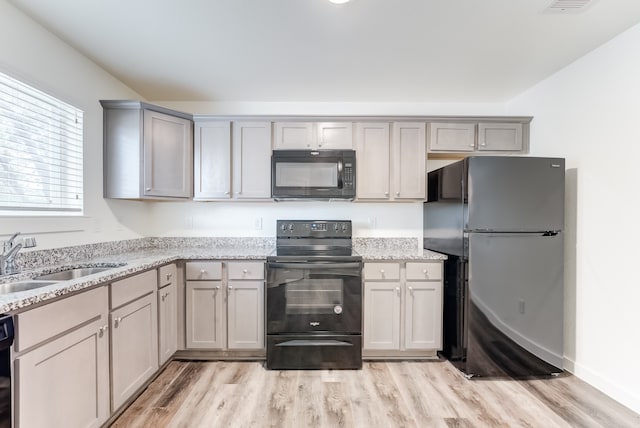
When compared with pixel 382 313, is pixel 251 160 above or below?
above

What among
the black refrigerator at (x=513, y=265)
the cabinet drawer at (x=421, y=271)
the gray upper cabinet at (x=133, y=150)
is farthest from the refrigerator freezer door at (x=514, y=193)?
the gray upper cabinet at (x=133, y=150)

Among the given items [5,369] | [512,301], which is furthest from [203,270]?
[512,301]

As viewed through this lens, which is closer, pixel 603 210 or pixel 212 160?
pixel 603 210

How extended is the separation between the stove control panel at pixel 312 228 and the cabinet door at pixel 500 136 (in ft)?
5.21

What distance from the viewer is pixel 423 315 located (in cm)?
265

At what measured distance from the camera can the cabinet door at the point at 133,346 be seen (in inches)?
72.1

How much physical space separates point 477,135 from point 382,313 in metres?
1.99

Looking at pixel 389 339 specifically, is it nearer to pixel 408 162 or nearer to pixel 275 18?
pixel 408 162

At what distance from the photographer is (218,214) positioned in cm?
326

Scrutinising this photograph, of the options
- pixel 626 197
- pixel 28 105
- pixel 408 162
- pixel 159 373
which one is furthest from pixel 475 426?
pixel 28 105

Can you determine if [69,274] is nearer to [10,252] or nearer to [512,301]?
[10,252]

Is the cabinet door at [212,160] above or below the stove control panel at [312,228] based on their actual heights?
above

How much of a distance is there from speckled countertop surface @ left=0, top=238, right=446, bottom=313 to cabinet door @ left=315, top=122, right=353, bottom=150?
1035 mm

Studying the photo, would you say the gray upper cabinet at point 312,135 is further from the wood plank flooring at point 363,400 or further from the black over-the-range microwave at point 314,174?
the wood plank flooring at point 363,400
